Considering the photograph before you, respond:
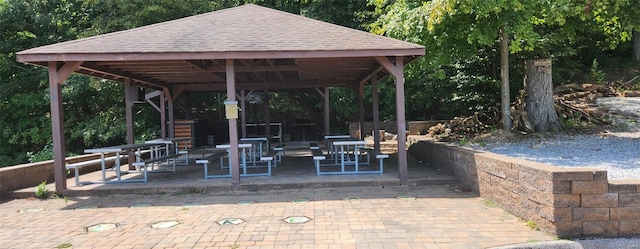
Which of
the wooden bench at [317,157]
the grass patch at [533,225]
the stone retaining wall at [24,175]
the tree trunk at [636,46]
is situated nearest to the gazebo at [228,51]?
the stone retaining wall at [24,175]

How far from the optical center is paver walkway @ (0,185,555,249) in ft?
12.2

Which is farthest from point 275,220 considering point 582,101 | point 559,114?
point 582,101

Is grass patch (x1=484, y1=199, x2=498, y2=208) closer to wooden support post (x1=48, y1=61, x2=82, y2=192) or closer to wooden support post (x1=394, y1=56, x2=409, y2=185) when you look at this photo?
wooden support post (x1=394, y1=56, x2=409, y2=185)

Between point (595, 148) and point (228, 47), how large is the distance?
6.87 m

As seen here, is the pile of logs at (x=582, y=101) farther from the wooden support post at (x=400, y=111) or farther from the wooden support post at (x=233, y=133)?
the wooden support post at (x=233, y=133)

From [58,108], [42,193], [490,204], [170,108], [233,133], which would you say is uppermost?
[170,108]

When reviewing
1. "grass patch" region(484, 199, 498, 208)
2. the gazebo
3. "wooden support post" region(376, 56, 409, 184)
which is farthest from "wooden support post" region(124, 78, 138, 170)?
"grass patch" region(484, 199, 498, 208)

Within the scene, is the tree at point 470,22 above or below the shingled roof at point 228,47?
above

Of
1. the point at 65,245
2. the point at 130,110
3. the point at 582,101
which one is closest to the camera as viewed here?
the point at 65,245

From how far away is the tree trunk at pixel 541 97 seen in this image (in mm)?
9414

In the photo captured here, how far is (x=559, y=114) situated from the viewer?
1022 cm

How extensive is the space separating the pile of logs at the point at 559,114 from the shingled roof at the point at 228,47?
3.66 metres

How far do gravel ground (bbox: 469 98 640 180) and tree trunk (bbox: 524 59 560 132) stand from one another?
0.60 metres

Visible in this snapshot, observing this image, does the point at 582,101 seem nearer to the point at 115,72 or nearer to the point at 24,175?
the point at 115,72
